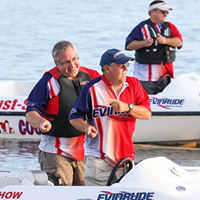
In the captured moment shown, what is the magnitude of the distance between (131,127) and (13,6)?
41.7 meters

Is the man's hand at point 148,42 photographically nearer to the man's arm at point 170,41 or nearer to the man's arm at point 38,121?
the man's arm at point 170,41

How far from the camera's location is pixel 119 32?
100 feet

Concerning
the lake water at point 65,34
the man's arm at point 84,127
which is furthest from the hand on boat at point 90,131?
the lake water at point 65,34

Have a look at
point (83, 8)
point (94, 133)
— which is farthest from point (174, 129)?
point (83, 8)

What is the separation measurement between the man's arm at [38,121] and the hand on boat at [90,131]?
411 mm

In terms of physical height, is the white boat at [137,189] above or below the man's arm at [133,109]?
below

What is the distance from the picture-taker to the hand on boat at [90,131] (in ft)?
18.3

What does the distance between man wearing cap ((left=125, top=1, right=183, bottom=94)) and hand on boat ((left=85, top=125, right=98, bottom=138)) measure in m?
4.70

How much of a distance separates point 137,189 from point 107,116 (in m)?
0.72

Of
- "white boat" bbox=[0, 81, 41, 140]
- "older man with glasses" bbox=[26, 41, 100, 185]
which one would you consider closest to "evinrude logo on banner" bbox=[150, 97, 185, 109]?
"white boat" bbox=[0, 81, 41, 140]

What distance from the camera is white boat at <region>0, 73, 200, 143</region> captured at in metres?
10.5

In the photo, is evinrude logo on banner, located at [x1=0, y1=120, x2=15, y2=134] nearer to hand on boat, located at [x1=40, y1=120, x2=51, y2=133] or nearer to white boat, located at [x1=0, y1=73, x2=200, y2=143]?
white boat, located at [x1=0, y1=73, x2=200, y2=143]

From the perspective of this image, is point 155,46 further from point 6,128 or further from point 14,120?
point 6,128

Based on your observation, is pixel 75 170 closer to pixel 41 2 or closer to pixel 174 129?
pixel 174 129
